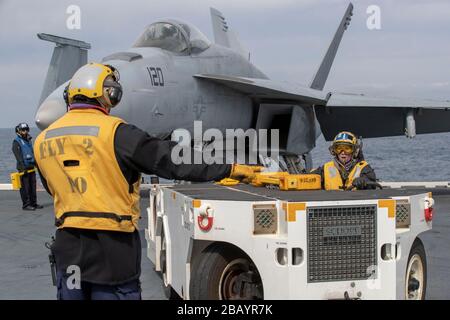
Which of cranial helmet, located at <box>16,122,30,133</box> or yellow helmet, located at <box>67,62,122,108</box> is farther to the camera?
cranial helmet, located at <box>16,122,30,133</box>

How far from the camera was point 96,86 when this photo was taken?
11.6ft

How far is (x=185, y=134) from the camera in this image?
11281mm

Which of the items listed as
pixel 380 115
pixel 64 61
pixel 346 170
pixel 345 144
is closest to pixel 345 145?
pixel 345 144

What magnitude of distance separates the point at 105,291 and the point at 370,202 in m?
2.24

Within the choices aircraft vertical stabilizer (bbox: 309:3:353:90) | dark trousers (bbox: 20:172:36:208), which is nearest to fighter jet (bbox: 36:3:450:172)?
dark trousers (bbox: 20:172:36:208)

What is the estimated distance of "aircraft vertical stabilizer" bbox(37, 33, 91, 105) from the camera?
1950 cm

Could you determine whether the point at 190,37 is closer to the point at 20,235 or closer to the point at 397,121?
the point at 20,235

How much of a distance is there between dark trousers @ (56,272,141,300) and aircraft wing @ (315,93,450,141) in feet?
40.9

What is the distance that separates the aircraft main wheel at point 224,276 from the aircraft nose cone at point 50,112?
5.27 meters

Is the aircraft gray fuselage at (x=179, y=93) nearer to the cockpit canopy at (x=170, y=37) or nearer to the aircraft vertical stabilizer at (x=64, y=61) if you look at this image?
the cockpit canopy at (x=170, y=37)

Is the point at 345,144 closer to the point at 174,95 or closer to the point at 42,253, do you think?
the point at 42,253

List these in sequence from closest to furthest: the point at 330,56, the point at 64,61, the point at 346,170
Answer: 1. the point at 346,170
2. the point at 64,61
3. the point at 330,56

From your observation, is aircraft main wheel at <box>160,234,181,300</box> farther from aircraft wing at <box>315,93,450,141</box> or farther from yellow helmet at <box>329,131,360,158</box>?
aircraft wing at <box>315,93,450,141</box>

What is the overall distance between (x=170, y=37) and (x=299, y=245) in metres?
8.11
